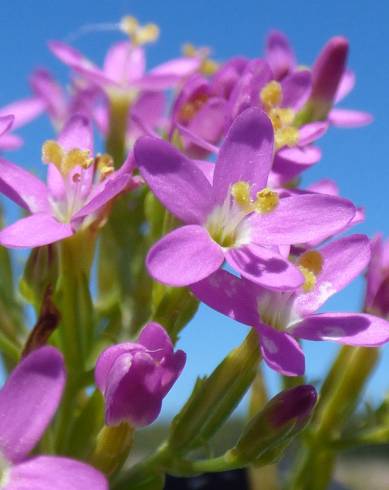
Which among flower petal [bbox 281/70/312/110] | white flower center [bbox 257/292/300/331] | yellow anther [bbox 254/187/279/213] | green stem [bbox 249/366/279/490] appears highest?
flower petal [bbox 281/70/312/110]

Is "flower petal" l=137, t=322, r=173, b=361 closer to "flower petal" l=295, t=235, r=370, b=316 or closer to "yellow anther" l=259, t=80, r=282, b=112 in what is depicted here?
"flower petal" l=295, t=235, r=370, b=316

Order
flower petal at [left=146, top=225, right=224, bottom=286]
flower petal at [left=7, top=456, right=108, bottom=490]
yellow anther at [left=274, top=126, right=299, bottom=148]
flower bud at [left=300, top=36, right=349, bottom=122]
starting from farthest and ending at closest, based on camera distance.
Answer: flower bud at [left=300, top=36, right=349, bottom=122] < yellow anther at [left=274, top=126, right=299, bottom=148] < flower petal at [left=146, top=225, right=224, bottom=286] < flower petal at [left=7, top=456, right=108, bottom=490]

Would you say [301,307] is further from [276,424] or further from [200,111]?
[200,111]

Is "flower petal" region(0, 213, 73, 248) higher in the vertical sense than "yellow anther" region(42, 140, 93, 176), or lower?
lower

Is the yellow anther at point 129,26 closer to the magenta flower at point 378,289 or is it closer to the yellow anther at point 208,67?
the yellow anther at point 208,67

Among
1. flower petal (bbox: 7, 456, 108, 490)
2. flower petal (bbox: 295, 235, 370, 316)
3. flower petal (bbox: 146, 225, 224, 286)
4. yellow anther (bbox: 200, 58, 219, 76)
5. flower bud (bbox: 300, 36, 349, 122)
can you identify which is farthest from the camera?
yellow anther (bbox: 200, 58, 219, 76)

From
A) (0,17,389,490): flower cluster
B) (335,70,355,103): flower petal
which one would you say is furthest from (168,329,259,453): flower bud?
(335,70,355,103): flower petal

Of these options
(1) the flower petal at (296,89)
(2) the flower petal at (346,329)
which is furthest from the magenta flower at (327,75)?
(2) the flower petal at (346,329)

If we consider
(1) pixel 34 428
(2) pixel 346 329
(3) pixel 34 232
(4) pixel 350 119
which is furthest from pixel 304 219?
(4) pixel 350 119
